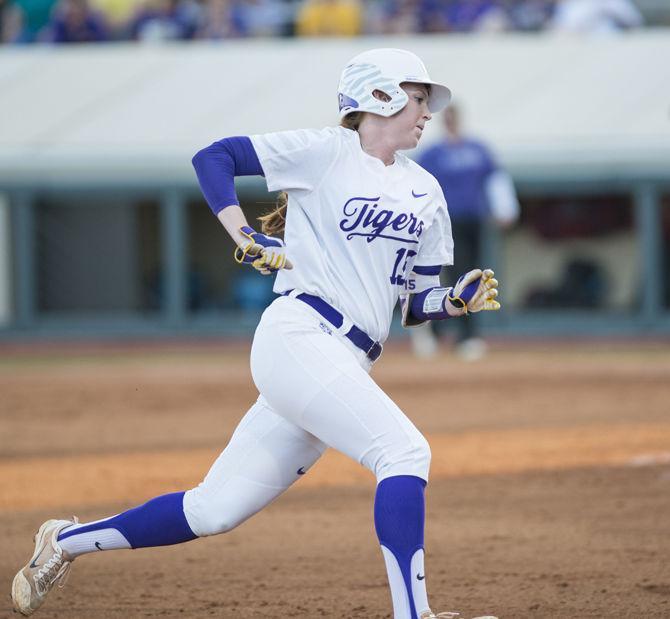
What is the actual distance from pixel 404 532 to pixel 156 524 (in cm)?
91

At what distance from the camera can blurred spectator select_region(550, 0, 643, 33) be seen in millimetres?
15109

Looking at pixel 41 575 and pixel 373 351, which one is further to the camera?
pixel 41 575

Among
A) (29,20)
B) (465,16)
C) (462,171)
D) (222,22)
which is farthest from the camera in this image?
(29,20)

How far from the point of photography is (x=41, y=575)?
441 cm

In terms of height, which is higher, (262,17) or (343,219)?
(262,17)

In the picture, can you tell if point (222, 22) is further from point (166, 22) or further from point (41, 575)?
point (41, 575)

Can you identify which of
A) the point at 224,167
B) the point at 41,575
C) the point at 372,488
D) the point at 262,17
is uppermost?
the point at 262,17

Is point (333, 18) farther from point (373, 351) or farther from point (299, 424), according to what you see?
point (299, 424)

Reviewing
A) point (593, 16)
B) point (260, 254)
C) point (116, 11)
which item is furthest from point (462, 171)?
point (260, 254)

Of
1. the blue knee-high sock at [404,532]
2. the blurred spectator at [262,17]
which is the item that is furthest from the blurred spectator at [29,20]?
the blue knee-high sock at [404,532]

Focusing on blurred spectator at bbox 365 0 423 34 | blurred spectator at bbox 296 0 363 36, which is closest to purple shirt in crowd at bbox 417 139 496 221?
blurred spectator at bbox 365 0 423 34

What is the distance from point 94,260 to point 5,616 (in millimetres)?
10634

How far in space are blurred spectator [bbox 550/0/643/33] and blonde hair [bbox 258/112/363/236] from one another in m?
11.4

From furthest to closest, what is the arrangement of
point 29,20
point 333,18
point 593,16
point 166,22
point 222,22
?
point 29,20, point 166,22, point 222,22, point 333,18, point 593,16
